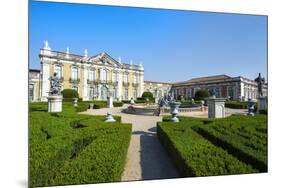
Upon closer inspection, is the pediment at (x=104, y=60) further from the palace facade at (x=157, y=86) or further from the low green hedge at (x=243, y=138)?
the low green hedge at (x=243, y=138)

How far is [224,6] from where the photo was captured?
4305mm

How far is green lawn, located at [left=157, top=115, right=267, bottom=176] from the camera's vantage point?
307 centimetres

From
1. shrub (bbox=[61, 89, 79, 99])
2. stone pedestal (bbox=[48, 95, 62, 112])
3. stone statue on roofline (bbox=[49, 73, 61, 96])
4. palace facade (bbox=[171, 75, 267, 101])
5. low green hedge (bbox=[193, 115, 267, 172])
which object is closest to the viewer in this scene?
low green hedge (bbox=[193, 115, 267, 172])

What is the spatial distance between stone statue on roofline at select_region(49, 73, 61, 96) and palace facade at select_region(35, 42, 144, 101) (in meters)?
0.11

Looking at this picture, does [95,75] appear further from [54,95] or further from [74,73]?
[54,95]

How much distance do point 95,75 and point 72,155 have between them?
176 inches

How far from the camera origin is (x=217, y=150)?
3.35 m

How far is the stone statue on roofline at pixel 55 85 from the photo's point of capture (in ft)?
18.9

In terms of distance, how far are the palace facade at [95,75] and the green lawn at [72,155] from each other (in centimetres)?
220

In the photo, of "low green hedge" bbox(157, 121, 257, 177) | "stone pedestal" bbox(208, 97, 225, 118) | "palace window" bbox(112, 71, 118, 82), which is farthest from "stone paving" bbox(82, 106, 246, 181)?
"palace window" bbox(112, 71, 118, 82)

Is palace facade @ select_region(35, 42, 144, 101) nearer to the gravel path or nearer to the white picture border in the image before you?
the white picture border

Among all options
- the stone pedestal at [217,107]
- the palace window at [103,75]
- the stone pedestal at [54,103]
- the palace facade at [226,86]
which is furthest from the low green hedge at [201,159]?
the palace window at [103,75]

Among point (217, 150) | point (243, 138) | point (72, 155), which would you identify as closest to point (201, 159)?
point (217, 150)
